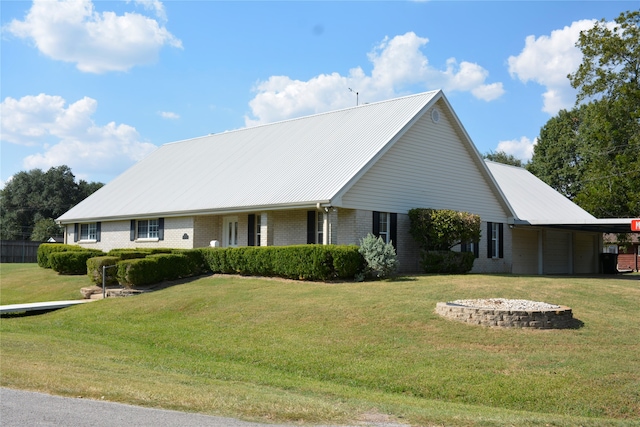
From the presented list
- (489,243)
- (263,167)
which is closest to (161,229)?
(263,167)

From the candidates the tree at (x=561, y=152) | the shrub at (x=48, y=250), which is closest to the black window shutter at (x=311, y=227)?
the shrub at (x=48, y=250)

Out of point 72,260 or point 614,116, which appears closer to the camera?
point 72,260

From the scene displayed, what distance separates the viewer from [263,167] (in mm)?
27734

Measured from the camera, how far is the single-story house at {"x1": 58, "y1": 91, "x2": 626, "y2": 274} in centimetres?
2369

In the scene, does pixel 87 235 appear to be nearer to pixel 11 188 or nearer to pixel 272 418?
pixel 272 418

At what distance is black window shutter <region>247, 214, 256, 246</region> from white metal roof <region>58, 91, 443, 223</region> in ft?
3.89

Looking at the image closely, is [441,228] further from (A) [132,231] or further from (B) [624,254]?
(B) [624,254]

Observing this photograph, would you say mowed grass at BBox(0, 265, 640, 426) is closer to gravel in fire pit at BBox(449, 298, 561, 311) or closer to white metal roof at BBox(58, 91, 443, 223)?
gravel in fire pit at BBox(449, 298, 561, 311)

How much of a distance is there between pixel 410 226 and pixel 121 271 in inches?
431

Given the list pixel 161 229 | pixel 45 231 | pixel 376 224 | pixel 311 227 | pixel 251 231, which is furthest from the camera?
pixel 45 231

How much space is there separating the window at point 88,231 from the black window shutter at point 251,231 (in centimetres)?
1174

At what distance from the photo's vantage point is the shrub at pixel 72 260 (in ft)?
98.5

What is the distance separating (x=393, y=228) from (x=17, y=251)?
32322 mm

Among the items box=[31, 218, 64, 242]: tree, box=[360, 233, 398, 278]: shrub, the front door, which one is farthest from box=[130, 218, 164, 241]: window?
box=[31, 218, 64, 242]: tree
